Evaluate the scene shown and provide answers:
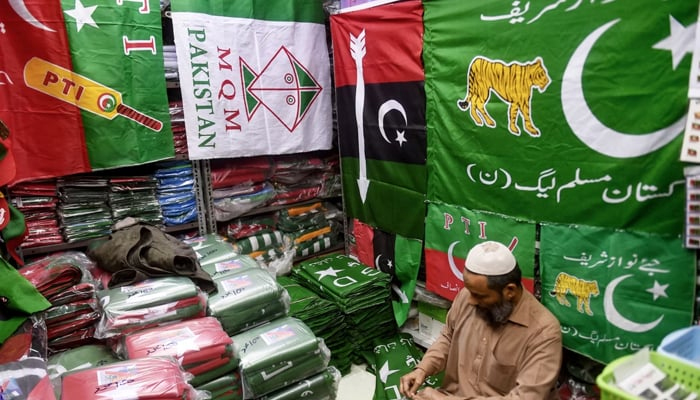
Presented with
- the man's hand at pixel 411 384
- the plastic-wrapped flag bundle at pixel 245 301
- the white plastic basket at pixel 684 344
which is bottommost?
the man's hand at pixel 411 384

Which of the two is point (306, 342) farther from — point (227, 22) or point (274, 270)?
point (227, 22)

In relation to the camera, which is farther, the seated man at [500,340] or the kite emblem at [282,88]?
the kite emblem at [282,88]

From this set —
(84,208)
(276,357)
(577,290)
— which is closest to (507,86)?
(577,290)

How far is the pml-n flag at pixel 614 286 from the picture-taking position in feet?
6.18

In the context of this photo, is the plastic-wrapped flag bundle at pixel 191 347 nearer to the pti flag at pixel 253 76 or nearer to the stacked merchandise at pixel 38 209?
the stacked merchandise at pixel 38 209

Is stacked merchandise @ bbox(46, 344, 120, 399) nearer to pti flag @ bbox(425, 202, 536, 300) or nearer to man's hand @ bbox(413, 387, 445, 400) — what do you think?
man's hand @ bbox(413, 387, 445, 400)

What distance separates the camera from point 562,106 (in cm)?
213

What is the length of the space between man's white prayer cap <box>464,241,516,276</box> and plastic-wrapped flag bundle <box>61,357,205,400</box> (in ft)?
4.06

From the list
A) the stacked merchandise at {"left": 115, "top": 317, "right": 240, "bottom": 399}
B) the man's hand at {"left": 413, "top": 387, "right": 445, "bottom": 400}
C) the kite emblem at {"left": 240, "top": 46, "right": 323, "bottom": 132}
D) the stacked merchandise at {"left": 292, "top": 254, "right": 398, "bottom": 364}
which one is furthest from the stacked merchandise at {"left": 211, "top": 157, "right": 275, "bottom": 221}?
the man's hand at {"left": 413, "top": 387, "right": 445, "bottom": 400}

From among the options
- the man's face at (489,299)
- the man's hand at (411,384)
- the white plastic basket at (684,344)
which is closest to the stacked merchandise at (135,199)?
the man's hand at (411,384)

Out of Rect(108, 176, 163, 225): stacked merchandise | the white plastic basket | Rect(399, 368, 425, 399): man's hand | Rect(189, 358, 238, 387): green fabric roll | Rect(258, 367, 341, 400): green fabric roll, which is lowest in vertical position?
Rect(258, 367, 341, 400): green fabric roll

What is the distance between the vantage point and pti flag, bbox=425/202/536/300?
241cm

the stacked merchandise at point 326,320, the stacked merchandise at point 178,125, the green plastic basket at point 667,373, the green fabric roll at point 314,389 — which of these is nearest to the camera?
the green plastic basket at point 667,373

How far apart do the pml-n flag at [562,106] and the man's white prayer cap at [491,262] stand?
546mm
